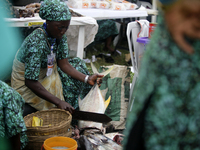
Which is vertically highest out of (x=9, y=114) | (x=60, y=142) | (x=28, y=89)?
(x=9, y=114)

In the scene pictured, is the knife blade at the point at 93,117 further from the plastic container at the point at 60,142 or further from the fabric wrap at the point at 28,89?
the plastic container at the point at 60,142

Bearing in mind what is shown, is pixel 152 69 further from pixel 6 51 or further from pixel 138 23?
pixel 138 23

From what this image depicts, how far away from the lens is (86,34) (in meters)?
3.91

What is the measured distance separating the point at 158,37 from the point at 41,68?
1994mm

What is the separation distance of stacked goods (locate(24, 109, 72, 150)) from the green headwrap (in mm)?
894

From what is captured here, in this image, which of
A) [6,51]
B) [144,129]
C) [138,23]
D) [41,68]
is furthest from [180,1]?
[138,23]

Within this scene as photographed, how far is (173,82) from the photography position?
23.8 inches

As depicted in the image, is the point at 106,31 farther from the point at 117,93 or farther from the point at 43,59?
the point at 43,59

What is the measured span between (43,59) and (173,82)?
6.42 ft

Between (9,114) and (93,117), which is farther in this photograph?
(93,117)

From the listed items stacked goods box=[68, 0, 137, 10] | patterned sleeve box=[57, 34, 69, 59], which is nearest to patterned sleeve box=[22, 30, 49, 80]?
patterned sleeve box=[57, 34, 69, 59]

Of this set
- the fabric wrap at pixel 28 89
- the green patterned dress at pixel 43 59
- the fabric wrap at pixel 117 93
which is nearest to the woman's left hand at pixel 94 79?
the green patterned dress at pixel 43 59

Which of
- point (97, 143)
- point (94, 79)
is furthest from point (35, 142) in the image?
point (94, 79)

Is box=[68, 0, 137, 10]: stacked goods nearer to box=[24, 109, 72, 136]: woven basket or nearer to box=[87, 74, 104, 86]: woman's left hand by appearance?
box=[87, 74, 104, 86]: woman's left hand
